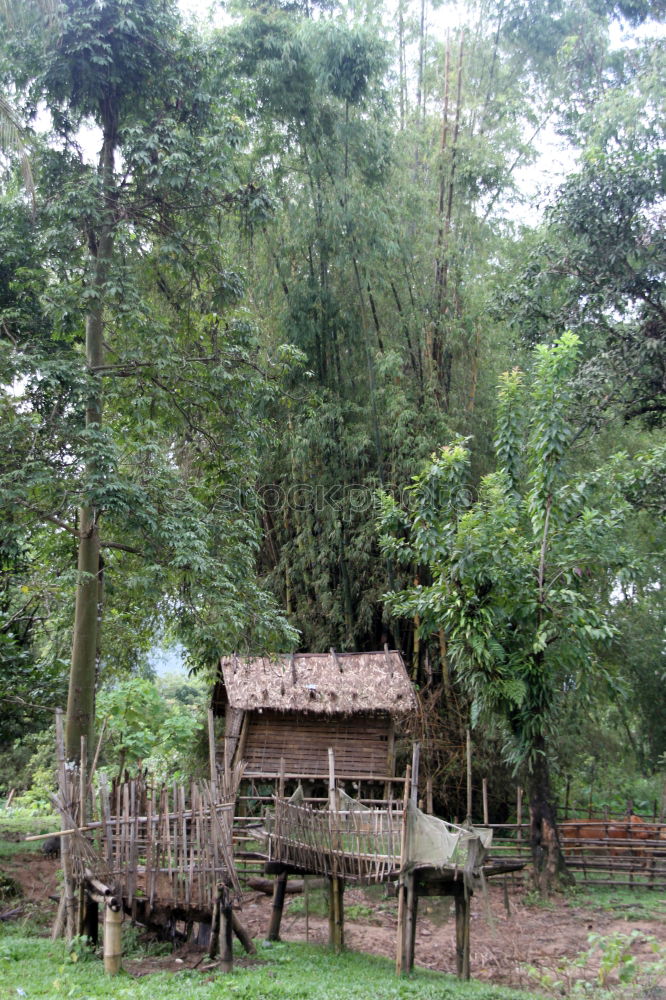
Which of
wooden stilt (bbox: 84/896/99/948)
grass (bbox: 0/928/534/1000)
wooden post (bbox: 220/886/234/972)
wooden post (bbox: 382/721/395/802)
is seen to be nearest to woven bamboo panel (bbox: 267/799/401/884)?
grass (bbox: 0/928/534/1000)

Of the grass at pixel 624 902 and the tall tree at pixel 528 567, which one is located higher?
the tall tree at pixel 528 567

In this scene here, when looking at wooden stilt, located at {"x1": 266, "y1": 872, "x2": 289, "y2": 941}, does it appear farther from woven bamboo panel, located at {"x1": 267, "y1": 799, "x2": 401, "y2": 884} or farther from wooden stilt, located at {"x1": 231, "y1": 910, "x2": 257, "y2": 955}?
wooden stilt, located at {"x1": 231, "y1": 910, "x2": 257, "y2": 955}

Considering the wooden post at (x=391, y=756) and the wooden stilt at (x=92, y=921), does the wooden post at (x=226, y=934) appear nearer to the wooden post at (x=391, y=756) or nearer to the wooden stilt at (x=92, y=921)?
the wooden stilt at (x=92, y=921)

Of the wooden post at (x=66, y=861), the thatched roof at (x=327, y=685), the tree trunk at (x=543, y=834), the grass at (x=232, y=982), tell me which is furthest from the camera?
the thatched roof at (x=327, y=685)

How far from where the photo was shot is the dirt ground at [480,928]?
6695mm

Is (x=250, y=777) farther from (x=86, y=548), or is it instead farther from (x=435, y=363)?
(x=435, y=363)

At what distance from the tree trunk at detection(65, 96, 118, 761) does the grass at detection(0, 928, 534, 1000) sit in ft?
5.86

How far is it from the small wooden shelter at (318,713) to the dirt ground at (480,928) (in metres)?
1.53

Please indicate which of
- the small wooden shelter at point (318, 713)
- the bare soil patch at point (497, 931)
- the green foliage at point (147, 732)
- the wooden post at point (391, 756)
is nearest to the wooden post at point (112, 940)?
the bare soil patch at point (497, 931)

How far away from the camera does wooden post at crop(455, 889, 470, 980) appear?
6316 mm

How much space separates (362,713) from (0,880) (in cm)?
440

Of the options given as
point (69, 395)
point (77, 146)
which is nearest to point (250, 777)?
point (69, 395)

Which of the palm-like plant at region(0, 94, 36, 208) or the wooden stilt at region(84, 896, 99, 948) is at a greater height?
the palm-like plant at region(0, 94, 36, 208)

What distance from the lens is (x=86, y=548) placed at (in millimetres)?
7816
